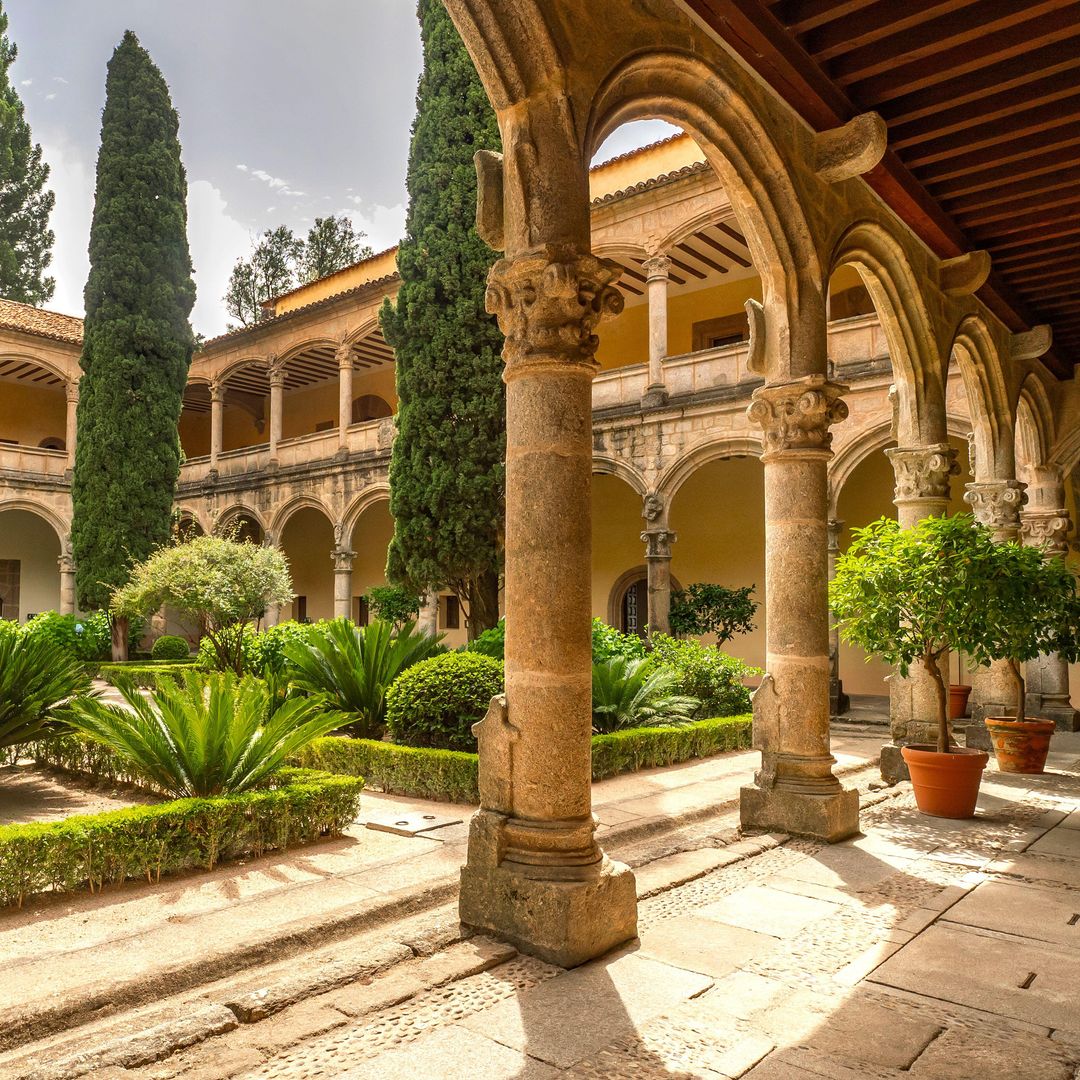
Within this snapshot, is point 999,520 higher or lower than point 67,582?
higher

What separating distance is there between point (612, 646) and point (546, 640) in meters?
5.48

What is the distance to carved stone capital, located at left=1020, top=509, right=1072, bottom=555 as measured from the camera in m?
9.98

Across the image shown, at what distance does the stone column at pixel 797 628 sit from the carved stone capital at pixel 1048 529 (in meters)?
6.60

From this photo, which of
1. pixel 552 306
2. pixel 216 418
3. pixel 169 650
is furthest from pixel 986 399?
pixel 216 418

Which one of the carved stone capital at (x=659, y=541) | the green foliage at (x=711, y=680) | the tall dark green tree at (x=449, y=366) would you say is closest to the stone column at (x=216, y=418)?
the tall dark green tree at (x=449, y=366)

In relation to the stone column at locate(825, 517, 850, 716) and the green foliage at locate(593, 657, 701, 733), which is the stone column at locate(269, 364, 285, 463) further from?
the green foliage at locate(593, 657, 701, 733)

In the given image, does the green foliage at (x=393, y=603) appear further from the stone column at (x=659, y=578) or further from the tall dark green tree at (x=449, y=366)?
the stone column at (x=659, y=578)

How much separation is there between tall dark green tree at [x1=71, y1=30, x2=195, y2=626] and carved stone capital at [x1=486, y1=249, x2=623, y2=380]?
46.4 ft

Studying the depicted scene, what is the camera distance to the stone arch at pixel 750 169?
12.0 ft

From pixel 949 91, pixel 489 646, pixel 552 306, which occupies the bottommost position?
pixel 489 646

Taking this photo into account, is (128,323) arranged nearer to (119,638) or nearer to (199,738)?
(119,638)

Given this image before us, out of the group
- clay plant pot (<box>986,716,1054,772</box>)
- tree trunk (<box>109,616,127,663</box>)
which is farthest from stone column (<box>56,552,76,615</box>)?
clay plant pot (<box>986,716,1054,772</box>)

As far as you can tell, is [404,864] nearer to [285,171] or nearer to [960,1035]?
[960,1035]

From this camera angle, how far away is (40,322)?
19.6 m
